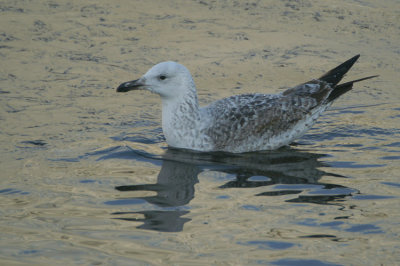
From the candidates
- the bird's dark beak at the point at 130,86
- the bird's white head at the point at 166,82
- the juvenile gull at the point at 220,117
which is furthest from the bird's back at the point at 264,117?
the bird's dark beak at the point at 130,86

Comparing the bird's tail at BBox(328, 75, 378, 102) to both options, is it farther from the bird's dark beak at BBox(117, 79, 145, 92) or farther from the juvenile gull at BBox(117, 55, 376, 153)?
the bird's dark beak at BBox(117, 79, 145, 92)

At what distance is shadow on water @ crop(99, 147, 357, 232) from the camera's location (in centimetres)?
618

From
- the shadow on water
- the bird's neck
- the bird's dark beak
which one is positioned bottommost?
the shadow on water

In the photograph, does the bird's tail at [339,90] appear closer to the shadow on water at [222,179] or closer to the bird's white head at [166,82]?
the shadow on water at [222,179]

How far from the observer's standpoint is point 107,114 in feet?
29.8

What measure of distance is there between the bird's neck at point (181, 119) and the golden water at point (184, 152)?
0.20 m

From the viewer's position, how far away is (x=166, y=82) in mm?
7930

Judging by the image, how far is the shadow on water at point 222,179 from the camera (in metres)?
6.18

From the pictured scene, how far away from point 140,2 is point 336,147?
6389 millimetres

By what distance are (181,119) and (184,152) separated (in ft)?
1.38

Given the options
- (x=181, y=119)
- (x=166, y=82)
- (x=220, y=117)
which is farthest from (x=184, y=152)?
(x=166, y=82)

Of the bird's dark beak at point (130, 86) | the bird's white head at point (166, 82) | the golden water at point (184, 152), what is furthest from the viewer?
the bird's white head at point (166, 82)

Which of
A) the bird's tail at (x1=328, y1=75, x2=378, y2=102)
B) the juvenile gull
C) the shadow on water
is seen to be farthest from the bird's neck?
the bird's tail at (x1=328, y1=75, x2=378, y2=102)

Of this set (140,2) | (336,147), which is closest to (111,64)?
(140,2)
